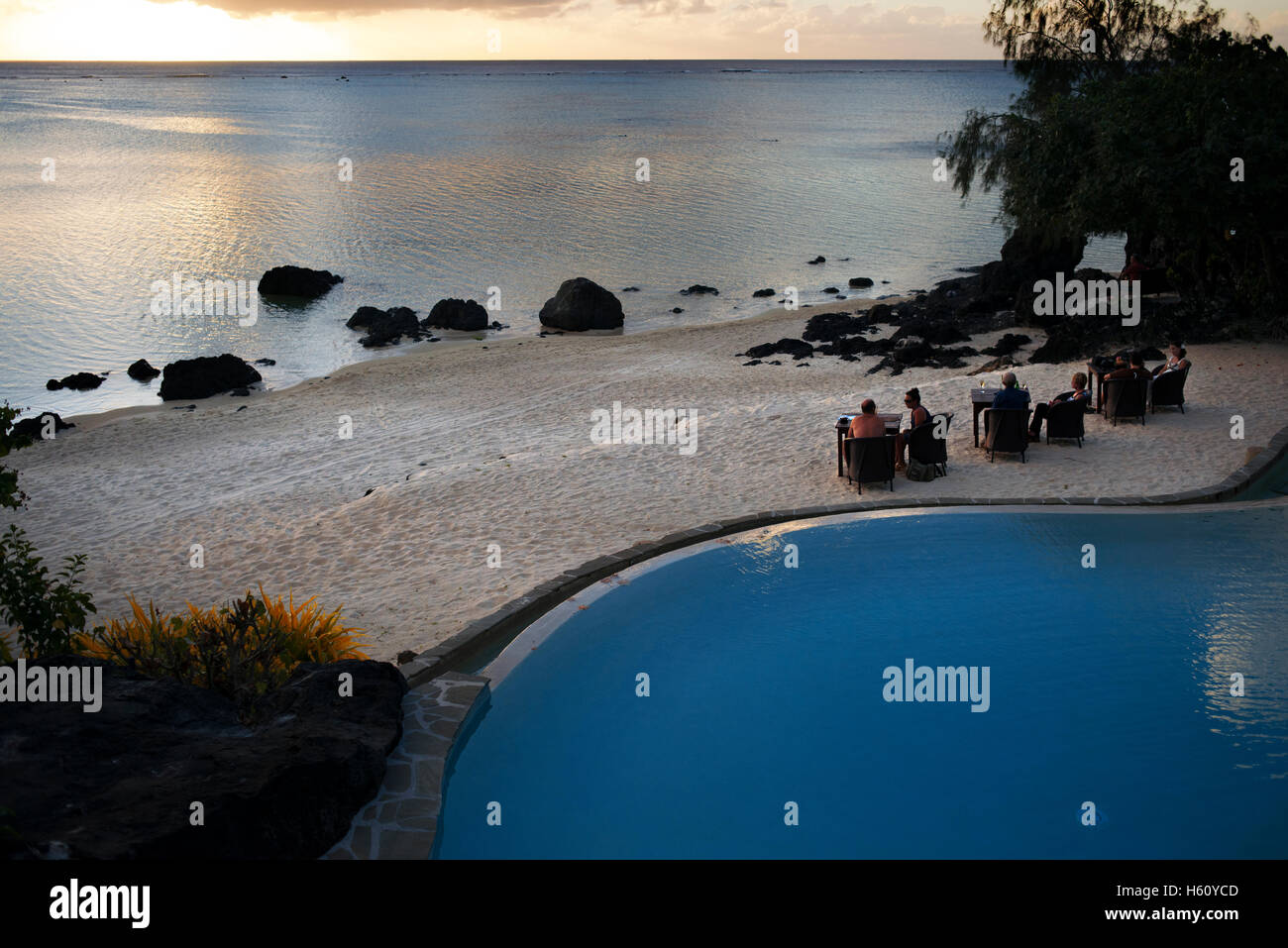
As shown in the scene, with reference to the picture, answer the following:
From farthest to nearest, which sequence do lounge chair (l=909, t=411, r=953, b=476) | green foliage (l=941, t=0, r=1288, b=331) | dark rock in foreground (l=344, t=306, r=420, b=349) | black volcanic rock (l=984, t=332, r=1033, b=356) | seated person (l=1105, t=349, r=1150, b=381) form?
dark rock in foreground (l=344, t=306, r=420, b=349)
black volcanic rock (l=984, t=332, r=1033, b=356)
green foliage (l=941, t=0, r=1288, b=331)
seated person (l=1105, t=349, r=1150, b=381)
lounge chair (l=909, t=411, r=953, b=476)

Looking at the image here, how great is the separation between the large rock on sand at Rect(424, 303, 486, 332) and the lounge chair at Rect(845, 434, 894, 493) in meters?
21.1

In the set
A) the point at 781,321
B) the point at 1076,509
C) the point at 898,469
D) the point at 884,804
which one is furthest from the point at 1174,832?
the point at 781,321

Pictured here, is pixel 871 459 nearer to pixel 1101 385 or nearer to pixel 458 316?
pixel 1101 385

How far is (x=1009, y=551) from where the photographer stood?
11648mm

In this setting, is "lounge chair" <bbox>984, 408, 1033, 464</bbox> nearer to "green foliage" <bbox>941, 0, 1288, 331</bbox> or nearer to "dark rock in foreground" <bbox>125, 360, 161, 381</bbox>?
"green foliage" <bbox>941, 0, 1288, 331</bbox>

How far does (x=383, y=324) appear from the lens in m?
33.4

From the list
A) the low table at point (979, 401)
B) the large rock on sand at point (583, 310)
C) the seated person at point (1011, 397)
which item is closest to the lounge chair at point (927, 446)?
the seated person at point (1011, 397)

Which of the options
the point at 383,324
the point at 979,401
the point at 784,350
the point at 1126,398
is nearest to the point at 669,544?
the point at 979,401

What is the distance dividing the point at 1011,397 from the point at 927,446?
60.5 inches

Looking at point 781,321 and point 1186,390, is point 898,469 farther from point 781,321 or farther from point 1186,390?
point 781,321

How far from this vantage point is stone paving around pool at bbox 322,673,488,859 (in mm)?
6598

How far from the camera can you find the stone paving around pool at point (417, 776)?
6598mm

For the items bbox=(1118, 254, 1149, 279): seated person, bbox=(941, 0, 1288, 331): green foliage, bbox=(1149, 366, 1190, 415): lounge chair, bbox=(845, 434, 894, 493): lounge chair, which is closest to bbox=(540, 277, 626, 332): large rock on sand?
bbox=(941, 0, 1288, 331): green foliage

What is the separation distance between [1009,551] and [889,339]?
50.0ft
